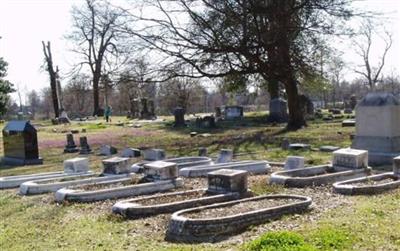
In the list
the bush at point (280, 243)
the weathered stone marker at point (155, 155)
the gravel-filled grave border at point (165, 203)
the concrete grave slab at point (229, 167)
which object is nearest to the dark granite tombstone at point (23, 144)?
the weathered stone marker at point (155, 155)

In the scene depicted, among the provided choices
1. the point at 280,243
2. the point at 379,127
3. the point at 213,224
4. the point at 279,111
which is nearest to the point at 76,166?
the point at 213,224

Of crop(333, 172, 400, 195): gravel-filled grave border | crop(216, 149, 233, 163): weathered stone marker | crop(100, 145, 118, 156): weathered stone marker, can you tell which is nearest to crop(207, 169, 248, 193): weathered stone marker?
crop(333, 172, 400, 195): gravel-filled grave border

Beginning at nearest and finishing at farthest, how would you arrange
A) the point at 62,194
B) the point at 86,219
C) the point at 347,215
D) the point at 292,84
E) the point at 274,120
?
1. the point at 347,215
2. the point at 86,219
3. the point at 62,194
4. the point at 292,84
5. the point at 274,120

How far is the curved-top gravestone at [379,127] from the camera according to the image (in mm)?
12844

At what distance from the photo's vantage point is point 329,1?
73.8 ft

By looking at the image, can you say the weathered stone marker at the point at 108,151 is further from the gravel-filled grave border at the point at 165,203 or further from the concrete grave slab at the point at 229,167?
the gravel-filled grave border at the point at 165,203

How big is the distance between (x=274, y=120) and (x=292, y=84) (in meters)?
6.26

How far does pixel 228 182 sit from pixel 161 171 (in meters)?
1.91

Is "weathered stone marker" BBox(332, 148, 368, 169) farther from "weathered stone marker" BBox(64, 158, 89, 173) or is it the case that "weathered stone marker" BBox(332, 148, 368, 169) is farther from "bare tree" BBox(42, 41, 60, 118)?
"bare tree" BBox(42, 41, 60, 118)

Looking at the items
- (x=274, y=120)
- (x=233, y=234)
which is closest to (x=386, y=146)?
(x=233, y=234)

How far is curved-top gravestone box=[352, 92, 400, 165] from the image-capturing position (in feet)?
42.1

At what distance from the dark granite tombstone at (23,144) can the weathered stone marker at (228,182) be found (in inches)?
353

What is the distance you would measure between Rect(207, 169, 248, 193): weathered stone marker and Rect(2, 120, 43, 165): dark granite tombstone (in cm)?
898

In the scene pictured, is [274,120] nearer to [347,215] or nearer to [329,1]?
[329,1]
